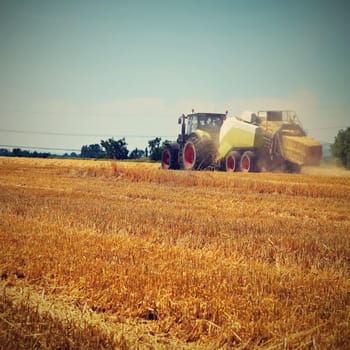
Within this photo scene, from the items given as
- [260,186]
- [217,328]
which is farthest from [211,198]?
[217,328]

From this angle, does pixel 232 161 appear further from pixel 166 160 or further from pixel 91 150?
pixel 91 150

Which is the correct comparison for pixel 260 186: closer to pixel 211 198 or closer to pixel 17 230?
pixel 211 198

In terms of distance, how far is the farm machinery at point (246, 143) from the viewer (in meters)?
19.2

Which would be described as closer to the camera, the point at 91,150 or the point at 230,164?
the point at 230,164

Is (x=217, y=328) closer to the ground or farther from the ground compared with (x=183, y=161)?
closer to the ground

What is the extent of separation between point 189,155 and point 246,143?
3615 millimetres

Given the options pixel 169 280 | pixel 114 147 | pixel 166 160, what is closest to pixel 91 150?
pixel 114 147

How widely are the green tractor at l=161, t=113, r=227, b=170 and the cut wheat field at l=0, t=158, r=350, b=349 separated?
12366 mm

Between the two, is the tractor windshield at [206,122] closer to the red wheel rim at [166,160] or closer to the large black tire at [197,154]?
the large black tire at [197,154]

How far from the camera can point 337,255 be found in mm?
5727

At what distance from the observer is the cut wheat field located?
305 centimetres

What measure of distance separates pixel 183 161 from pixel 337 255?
16.8 metres

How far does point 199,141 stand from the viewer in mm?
20953

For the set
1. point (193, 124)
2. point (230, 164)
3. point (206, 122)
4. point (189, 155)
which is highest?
point (206, 122)
